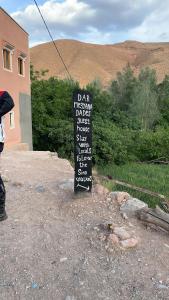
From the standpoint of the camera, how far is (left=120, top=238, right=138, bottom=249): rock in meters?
4.14

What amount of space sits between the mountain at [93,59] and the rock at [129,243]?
3131 inches

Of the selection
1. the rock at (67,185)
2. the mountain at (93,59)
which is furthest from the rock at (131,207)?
the mountain at (93,59)

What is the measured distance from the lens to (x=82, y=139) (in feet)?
17.6

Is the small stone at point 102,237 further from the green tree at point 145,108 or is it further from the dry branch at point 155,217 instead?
the green tree at point 145,108

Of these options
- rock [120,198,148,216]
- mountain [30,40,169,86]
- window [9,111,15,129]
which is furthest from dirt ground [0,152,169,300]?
mountain [30,40,169,86]

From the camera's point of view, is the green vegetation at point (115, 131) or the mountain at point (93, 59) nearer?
the green vegetation at point (115, 131)

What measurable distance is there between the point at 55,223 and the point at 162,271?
161cm

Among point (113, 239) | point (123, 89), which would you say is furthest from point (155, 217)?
point (123, 89)

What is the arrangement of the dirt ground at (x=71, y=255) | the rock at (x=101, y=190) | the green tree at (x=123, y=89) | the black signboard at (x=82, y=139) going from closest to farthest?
the dirt ground at (x=71, y=255), the black signboard at (x=82, y=139), the rock at (x=101, y=190), the green tree at (x=123, y=89)

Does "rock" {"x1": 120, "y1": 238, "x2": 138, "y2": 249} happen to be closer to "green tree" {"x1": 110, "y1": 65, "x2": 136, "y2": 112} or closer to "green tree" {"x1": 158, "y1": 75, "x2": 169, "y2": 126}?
"green tree" {"x1": 158, "y1": 75, "x2": 169, "y2": 126}

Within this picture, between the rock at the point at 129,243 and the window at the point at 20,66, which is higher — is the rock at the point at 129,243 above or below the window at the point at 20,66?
below

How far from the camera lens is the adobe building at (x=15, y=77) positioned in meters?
13.9

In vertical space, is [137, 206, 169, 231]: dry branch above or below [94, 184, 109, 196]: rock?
below

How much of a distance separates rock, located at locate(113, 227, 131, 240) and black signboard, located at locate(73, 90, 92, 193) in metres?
1.24
